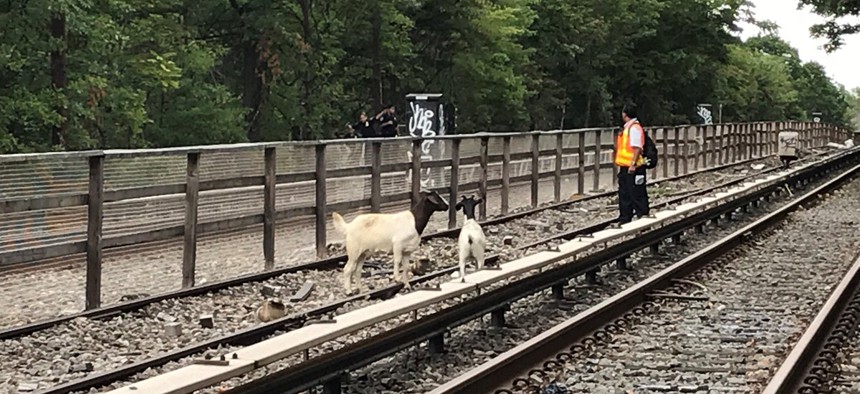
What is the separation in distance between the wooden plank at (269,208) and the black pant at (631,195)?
577cm

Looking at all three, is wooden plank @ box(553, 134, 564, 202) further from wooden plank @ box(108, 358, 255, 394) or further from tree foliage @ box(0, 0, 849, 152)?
wooden plank @ box(108, 358, 255, 394)

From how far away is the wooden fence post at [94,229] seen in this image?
9.95 meters

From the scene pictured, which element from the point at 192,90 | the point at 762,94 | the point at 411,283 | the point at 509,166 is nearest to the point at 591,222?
the point at 509,166

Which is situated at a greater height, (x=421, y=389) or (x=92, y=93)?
(x=92, y=93)

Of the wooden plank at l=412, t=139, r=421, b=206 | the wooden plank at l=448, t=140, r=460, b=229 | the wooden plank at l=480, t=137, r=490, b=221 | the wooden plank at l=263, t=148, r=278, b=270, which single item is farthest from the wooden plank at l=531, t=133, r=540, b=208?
the wooden plank at l=263, t=148, r=278, b=270

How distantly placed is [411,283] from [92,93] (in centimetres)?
1578

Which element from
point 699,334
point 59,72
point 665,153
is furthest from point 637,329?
point 665,153

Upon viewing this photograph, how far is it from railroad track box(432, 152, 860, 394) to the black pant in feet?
6.36

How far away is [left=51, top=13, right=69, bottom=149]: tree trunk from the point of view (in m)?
24.9

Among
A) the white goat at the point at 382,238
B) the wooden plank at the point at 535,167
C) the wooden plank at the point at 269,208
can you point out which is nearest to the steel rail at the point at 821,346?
the white goat at the point at 382,238

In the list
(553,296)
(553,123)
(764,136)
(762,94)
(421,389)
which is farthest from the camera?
(762,94)

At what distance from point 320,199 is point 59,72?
44.4 ft

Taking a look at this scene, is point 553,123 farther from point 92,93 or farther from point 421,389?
point 421,389

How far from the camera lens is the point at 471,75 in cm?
4294
